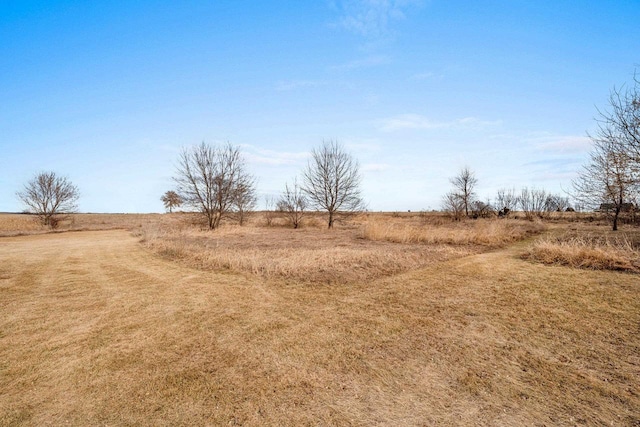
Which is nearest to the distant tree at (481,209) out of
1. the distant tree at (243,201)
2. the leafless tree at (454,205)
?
the leafless tree at (454,205)

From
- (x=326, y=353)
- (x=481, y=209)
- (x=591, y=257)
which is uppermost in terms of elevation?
(x=481, y=209)

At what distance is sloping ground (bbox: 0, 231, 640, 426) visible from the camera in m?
2.81

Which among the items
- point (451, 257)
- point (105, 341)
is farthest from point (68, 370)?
point (451, 257)

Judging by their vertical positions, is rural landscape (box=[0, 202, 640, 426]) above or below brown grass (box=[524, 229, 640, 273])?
below

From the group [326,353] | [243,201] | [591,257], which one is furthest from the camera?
[243,201]

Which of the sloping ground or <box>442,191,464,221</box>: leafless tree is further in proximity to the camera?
<box>442,191,464,221</box>: leafless tree

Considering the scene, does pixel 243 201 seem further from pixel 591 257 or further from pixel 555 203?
pixel 555 203

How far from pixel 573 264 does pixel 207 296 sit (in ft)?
31.7

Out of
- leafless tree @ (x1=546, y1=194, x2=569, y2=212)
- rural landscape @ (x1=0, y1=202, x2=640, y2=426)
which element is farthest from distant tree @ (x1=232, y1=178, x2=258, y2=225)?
leafless tree @ (x1=546, y1=194, x2=569, y2=212)

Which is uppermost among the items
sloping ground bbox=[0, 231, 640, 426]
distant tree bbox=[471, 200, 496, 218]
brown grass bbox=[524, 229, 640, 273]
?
distant tree bbox=[471, 200, 496, 218]

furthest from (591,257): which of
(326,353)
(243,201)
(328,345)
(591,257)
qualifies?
(243,201)

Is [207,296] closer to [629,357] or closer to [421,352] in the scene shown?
[421,352]

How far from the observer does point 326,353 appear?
3.91m

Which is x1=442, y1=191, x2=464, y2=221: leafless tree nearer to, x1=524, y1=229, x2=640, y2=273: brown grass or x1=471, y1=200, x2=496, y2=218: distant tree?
x1=471, y1=200, x2=496, y2=218: distant tree
